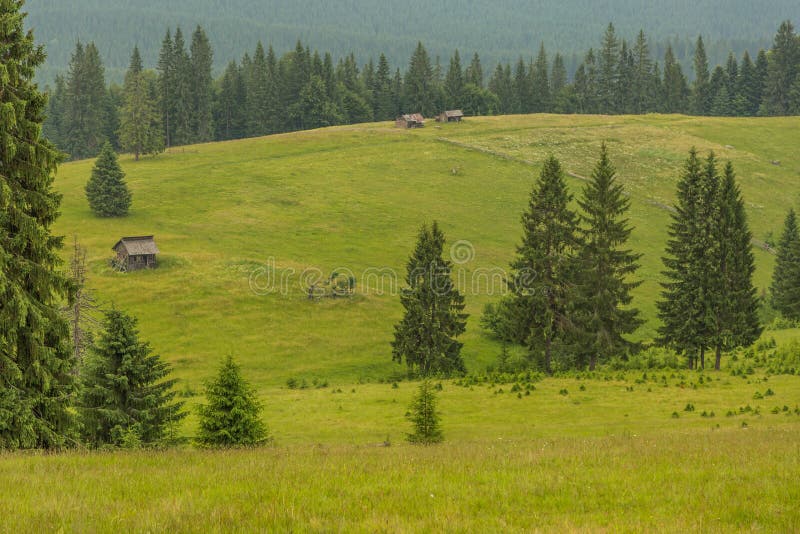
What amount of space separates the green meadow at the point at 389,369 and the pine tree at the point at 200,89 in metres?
22.9

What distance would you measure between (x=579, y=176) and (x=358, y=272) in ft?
175

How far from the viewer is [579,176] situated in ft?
381

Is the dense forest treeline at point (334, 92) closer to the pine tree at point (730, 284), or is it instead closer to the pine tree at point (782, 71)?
the pine tree at point (782, 71)

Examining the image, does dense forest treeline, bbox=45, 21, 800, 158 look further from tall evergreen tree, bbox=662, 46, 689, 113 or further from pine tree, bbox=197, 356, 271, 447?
pine tree, bbox=197, 356, 271, 447

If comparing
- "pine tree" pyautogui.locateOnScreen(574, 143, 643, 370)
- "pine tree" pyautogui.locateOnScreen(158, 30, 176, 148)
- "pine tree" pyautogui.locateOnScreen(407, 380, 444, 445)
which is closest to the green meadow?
"pine tree" pyautogui.locateOnScreen(407, 380, 444, 445)

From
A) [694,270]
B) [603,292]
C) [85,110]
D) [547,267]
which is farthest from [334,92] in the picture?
[694,270]

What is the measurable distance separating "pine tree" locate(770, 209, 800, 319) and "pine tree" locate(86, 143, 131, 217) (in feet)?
240

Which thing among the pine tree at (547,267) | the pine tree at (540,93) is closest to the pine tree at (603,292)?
the pine tree at (547,267)

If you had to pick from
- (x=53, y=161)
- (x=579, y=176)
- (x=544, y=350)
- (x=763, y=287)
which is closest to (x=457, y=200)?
(x=579, y=176)

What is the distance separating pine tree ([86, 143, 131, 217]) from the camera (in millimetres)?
89125

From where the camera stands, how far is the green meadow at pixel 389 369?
978cm

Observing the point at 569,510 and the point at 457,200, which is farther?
the point at 457,200

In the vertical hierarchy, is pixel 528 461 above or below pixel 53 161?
below

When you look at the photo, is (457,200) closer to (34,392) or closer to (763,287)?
(763,287)
